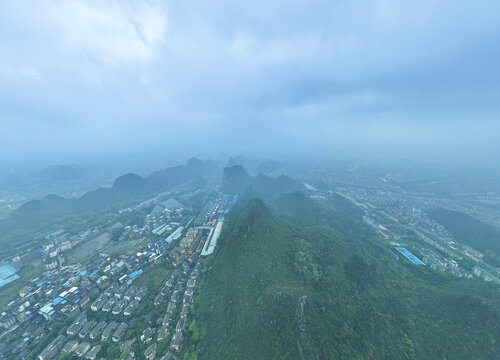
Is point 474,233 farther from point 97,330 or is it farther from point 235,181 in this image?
point 235,181

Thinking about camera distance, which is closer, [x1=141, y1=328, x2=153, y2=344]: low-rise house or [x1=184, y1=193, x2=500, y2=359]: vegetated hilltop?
[x1=184, y1=193, x2=500, y2=359]: vegetated hilltop

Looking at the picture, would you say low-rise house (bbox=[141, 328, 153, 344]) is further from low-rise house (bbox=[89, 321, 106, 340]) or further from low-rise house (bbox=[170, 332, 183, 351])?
low-rise house (bbox=[89, 321, 106, 340])

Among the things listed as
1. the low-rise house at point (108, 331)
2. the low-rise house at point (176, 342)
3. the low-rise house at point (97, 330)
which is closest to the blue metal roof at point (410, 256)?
the low-rise house at point (176, 342)

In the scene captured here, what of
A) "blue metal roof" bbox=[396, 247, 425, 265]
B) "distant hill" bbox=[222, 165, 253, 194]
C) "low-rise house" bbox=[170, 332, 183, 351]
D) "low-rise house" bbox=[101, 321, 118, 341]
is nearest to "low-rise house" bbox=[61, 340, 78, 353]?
"low-rise house" bbox=[101, 321, 118, 341]

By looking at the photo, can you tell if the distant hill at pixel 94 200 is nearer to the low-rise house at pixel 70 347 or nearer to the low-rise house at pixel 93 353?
the low-rise house at pixel 70 347

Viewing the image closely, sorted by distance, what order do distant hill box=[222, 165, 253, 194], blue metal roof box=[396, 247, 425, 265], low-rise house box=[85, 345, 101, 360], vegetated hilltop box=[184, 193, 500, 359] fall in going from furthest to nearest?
distant hill box=[222, 165, 253, 194] < blue metal roof box=[396, 247, 425, 265] < low-rise house box=[85, 345, 101, 360] < vegetated hilltop box=[184, 193, 500, 359]

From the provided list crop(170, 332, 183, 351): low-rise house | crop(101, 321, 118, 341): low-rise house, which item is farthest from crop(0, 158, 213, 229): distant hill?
crop(170, 332, 183, 351): low-rise house

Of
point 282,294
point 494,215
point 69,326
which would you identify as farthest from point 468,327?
point 494,215

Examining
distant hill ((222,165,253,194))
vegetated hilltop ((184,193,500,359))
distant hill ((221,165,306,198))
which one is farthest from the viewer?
distant hill ((222,165,253,194))

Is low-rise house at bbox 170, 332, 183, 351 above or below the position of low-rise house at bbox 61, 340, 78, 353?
above
